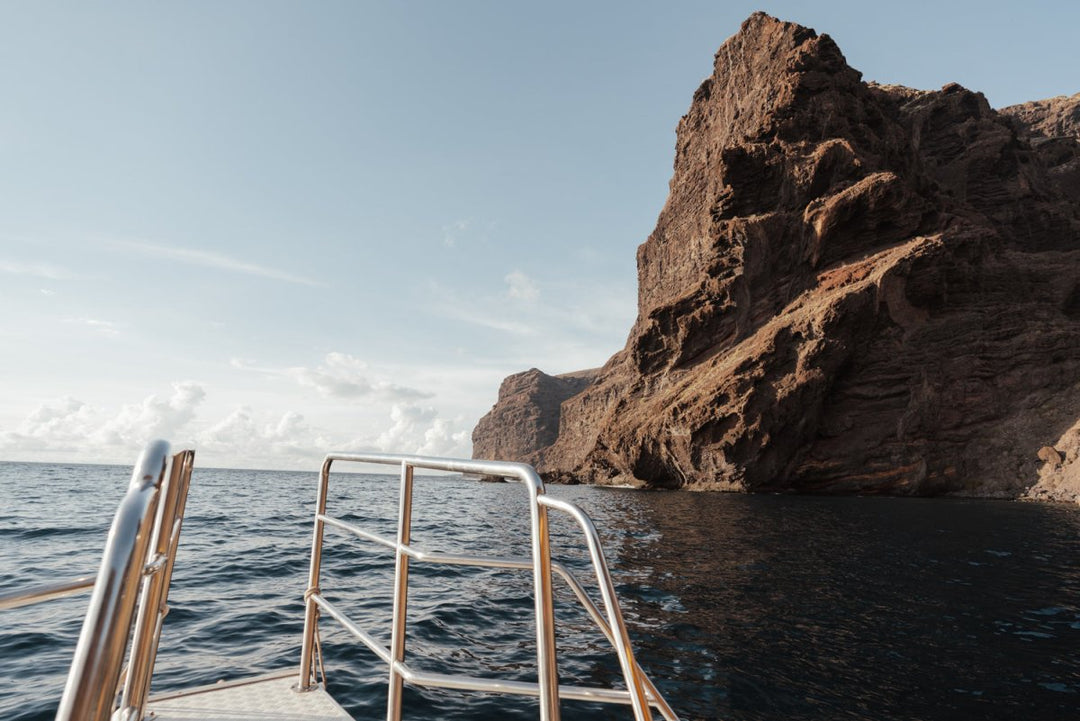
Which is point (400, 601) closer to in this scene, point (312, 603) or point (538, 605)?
point (538, 605)

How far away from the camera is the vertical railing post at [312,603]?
3.24 meters

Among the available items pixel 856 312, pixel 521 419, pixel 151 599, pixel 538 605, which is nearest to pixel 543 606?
pixel 538 605

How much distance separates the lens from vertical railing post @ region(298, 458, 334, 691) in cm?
324

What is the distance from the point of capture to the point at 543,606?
1668 millimetres

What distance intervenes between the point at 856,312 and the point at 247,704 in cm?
4508

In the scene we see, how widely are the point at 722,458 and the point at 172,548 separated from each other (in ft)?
137

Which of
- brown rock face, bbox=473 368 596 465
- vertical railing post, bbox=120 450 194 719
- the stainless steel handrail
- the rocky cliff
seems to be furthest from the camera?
brown rock face, bbox=473 368 596 465

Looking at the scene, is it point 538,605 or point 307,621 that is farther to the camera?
point 307,621

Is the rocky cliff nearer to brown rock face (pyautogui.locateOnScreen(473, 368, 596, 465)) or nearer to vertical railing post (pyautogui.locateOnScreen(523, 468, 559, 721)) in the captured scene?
vertical railing post (pyautogui.locateOnScreen(523, 468, 559, 721))

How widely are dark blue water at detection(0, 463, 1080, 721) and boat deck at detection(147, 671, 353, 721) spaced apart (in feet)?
5.87

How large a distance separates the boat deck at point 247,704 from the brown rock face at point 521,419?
13100cm

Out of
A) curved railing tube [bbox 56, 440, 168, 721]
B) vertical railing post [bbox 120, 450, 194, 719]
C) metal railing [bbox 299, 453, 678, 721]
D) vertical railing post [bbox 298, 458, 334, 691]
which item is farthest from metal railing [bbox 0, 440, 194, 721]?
vertical railing post [bbox 298, 458, 334, 691]

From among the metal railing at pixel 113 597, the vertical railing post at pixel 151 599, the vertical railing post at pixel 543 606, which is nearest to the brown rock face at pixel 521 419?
the vertical railing post at pixel 151 599

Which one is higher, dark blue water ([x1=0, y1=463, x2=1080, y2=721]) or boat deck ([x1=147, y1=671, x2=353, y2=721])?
boat deck ([x1=147, y1=671, x2=353, y2=721])
